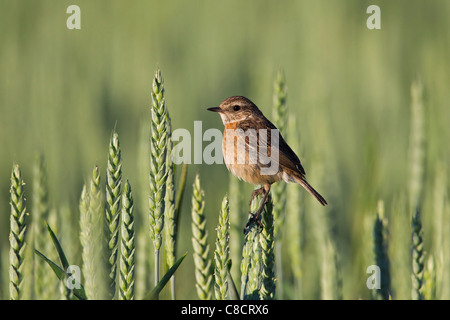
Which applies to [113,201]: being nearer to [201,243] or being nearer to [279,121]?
[201,243]

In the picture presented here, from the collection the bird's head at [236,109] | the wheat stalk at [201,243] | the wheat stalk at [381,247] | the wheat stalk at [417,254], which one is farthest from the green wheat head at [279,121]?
the bird's head at [236,109]

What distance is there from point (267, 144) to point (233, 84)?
2.45 meters

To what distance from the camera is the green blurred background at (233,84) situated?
4504mm

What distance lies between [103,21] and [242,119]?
3.66 metres

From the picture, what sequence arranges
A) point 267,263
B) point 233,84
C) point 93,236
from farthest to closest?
point 233,84
point 267,263
point 93,236

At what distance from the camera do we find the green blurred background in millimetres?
4504

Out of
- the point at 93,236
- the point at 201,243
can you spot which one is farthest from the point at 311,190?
the point at 93,236

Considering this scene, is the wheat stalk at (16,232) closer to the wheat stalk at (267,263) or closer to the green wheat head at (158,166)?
the green wheat head at (158,166)

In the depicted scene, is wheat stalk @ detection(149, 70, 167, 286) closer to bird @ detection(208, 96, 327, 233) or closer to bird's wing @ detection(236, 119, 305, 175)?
bird @ detection(208, 96, 327, 233)

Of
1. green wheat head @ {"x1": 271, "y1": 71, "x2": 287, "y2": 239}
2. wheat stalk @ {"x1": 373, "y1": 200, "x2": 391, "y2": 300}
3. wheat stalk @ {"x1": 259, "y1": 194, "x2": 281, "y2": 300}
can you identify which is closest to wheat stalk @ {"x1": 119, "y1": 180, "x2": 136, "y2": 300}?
wheat stalk @ {"x1": 259, "y1": 194, "x2": 281, "y2": 300}

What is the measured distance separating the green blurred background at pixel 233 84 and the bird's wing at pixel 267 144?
156 mm

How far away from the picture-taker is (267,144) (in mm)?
4301

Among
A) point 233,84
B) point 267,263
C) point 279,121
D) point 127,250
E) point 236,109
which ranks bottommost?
point 267,263

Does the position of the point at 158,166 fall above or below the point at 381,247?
above
